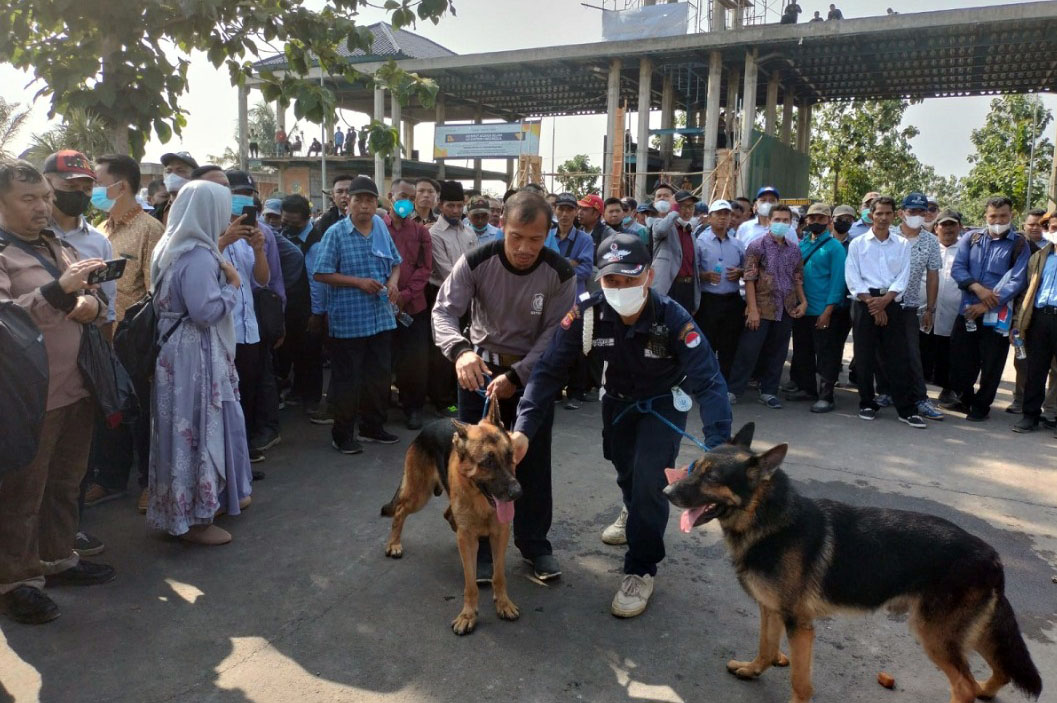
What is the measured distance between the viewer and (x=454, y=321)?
145 inches

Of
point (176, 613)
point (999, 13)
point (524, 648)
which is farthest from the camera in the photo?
point (999, 13)

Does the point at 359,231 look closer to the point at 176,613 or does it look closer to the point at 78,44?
the point at 78,44

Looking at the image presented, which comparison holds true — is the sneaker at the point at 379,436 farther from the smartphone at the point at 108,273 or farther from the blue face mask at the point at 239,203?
the smartphone at the point at 108,273

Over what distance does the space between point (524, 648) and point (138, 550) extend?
2389 millimetres

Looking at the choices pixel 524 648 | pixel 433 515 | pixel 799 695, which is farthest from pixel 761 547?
pixel 433 515

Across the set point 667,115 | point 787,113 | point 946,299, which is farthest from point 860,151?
point 946,299

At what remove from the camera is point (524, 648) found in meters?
3.14

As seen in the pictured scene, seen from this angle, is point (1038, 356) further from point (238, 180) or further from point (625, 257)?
point (238, 180)

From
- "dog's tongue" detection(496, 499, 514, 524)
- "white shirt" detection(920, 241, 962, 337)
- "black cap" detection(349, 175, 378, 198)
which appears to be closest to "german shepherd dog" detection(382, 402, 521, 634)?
"dog's tongue" detection(496, 499, 514, 524)

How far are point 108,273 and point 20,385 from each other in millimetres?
677

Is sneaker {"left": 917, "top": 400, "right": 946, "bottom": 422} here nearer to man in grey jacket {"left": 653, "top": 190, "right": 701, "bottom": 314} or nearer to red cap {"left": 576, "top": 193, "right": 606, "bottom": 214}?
man in grey jacket {"left": 653, "top": 190, "right": 701, "bottom": 314}

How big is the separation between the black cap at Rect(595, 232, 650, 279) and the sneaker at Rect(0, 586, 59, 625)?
2.98 meters

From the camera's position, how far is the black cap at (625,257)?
3.16 m

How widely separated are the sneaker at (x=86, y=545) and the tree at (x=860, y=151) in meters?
27.3
